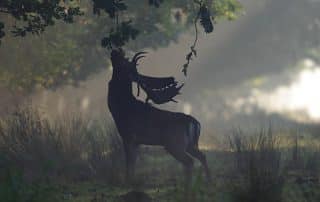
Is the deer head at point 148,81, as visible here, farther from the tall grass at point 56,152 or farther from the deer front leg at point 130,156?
the tall grass at point 56,152

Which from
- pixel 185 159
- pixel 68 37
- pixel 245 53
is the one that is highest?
pixel 245 53

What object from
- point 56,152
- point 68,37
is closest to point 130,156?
point 56,152

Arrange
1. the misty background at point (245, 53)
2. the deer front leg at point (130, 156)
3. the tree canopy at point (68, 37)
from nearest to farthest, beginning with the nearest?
the deer front leg at point (130, 156) < the tree canopy at point (68, 37) < the misty background at point (245, 53)

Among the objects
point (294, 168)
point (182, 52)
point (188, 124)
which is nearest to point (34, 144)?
point (188, 124)

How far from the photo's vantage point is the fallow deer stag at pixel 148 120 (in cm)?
1241

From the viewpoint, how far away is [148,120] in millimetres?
12547

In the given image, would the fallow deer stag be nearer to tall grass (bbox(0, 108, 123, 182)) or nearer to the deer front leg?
the deer front leg

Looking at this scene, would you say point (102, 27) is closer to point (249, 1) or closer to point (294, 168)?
point (294, 168)

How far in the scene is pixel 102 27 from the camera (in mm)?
18891

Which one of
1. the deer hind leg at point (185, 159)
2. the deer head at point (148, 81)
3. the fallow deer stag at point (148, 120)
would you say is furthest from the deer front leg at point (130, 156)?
the deer head at point (148, 81)

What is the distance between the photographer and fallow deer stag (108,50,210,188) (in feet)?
40.7

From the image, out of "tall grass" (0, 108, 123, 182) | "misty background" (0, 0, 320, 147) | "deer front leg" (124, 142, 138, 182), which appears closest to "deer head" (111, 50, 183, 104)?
"deer front leg" (124, 142, 138, 182)

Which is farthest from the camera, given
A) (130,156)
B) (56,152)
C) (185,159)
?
(56,152)

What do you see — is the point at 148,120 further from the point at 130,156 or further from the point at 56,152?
the point at 56,152
